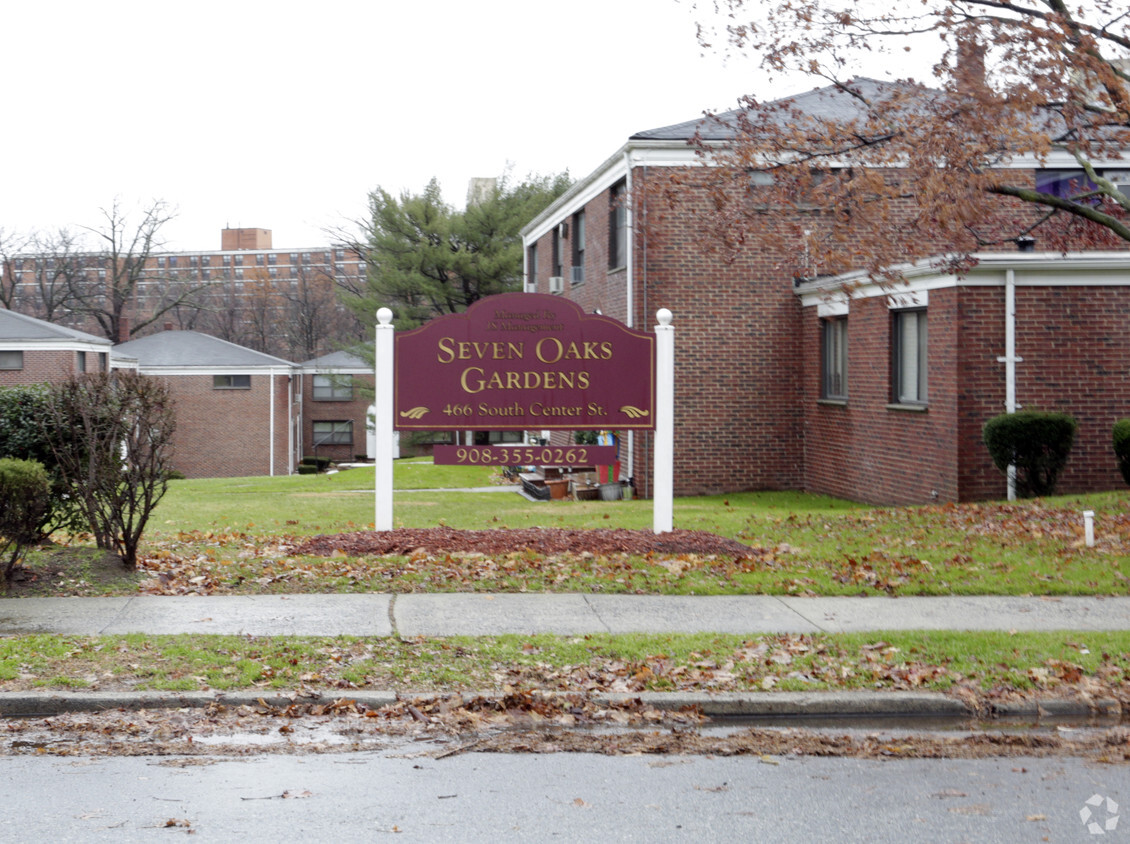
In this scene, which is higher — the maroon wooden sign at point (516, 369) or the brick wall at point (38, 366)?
the brick wall at point (38, 366)

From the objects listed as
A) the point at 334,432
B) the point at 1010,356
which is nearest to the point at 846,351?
the point at 1010,356

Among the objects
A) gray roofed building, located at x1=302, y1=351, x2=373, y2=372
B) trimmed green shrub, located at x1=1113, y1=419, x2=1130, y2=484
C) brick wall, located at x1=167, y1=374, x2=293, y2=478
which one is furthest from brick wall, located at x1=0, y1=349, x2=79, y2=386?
trimmed green shrub, located at x1=1113, y1=419, x2=1130, y2=484

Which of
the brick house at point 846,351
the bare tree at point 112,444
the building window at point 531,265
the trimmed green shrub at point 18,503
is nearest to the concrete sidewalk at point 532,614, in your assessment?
the trimmed green shrub at point 18,503

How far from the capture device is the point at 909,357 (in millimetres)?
19281

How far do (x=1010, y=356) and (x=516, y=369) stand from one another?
8585 millimetres

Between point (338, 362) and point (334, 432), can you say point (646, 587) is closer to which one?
point (338, 362)

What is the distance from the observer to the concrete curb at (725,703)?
6973 millimetres

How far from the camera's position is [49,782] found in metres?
5.55

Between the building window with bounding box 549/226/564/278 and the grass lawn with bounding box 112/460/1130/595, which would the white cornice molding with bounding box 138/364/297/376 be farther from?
the grass lawn with bounding box 112/460/1130/595

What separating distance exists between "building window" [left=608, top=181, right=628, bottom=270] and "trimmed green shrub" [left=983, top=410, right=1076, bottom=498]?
29.0ft

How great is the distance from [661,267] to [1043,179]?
755 cm

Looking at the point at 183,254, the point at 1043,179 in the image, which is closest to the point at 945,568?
the point at 1043,179

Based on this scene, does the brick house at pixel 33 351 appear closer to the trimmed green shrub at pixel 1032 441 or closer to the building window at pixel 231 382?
the building window at pixel 231 382

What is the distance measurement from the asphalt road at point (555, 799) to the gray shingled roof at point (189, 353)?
4933 cm
